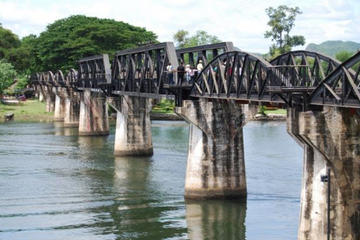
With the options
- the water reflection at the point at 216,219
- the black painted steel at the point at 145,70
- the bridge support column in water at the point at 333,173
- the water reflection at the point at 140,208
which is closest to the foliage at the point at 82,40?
the black painted steel at the point at 145,70

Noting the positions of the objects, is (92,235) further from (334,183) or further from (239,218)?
(334,183)

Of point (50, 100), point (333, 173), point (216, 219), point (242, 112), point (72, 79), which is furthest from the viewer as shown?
point (50, 100)

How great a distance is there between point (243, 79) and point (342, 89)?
11758mm

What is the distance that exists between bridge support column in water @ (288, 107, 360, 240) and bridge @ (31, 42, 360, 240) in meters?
0.04

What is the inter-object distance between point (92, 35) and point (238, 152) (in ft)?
261

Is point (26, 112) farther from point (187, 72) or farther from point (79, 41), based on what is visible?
point (187, 72)

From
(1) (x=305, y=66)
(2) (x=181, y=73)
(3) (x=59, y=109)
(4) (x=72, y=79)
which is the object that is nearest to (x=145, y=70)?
(2) (x=181, y=73)

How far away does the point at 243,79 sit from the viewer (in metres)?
38.0

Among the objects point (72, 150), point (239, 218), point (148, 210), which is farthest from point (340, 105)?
point (72, 150)

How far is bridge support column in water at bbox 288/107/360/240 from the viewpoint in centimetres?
2809

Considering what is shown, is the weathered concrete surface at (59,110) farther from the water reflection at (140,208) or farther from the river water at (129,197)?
the water reflection at (140,208)

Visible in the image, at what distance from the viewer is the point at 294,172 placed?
56.1m

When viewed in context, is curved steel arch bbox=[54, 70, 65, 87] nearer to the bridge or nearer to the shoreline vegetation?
the shoreline vegetation

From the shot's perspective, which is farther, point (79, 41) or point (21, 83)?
point (21, 83)
